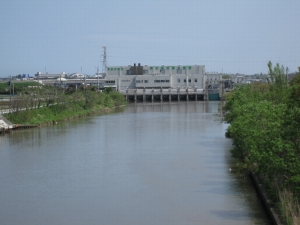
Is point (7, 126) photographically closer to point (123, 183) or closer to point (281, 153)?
point (123, 183)

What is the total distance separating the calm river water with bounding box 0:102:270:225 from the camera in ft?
24.6

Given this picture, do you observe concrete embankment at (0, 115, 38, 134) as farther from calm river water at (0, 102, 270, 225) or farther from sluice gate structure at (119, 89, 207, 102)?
sluice gate structure at (119, 89, 207, 102)

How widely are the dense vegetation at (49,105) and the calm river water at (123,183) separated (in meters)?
4.43

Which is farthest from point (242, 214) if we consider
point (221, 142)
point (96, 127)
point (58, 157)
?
point (96, 127)

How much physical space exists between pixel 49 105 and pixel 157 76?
23.6 meters

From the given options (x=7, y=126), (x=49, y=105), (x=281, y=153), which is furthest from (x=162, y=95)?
(x=281, y=153)

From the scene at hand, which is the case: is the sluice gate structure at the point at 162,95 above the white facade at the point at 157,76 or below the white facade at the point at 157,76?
below

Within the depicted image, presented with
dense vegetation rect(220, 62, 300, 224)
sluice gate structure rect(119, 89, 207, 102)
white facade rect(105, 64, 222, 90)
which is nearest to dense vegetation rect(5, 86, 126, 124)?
sluice gate structure rect(119, 89, 207, 102)

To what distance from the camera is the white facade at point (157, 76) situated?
156ft

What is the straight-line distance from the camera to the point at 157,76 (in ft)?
156

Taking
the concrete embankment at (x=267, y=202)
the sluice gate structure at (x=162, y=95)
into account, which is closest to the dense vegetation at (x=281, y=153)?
the concrete embankment at (x=267, y=202)

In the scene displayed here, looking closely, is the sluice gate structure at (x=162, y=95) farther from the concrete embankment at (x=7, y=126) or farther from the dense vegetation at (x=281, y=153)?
the dense vegetation at (x=281, y=153)

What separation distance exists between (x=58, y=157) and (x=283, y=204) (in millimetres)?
7219

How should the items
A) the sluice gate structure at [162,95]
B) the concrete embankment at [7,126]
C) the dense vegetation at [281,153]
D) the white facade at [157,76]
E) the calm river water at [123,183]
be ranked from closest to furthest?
the dense vegetation at [281,153] < the calm river water at [123,183] < the concrete embankment at [7,126] < the sluice gate structure at [162,95] < the white facade at [157,76]
